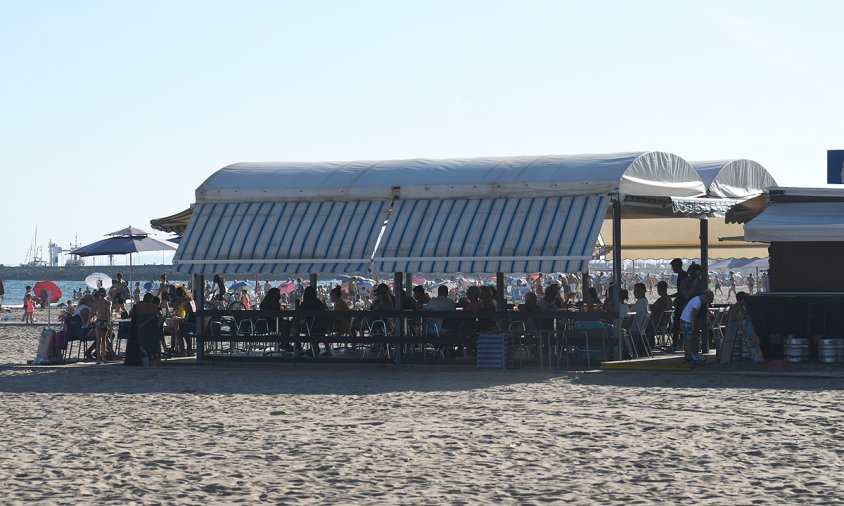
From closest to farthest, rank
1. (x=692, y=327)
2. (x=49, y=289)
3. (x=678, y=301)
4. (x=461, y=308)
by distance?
(x=692, y=327) → (x=678, y=301) → (x=461, y=308) → (x=49, y=289)

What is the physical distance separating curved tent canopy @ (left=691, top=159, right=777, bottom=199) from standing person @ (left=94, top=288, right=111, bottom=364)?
9.41 m

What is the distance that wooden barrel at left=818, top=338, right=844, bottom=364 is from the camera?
1733 cm

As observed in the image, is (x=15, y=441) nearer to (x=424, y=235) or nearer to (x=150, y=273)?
(x=424, y=235)

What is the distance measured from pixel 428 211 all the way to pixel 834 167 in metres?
6.20

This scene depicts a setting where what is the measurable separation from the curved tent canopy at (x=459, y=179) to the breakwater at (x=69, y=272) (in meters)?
147

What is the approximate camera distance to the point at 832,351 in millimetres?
17344

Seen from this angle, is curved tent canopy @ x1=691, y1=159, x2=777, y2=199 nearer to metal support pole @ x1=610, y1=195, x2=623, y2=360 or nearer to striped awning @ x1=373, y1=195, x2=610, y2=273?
metal support pole @ x1=610, y1=195, x2=623, y2=360

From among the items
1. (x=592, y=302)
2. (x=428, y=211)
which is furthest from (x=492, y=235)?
(x=592, y=302)

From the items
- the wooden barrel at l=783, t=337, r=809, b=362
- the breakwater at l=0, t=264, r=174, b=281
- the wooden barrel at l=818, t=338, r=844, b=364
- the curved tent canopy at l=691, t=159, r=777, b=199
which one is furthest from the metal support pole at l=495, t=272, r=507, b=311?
the breakwater at l=0, t=264, r=174, b=281

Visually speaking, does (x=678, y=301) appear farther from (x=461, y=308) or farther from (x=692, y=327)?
(x=461, y=308)

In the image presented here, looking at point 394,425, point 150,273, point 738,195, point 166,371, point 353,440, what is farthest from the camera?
point 150,273

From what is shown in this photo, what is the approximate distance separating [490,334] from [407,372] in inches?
49.3

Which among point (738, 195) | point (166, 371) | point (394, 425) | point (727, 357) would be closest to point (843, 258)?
point (727, 357)

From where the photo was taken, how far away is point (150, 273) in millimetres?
172750
